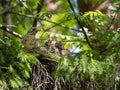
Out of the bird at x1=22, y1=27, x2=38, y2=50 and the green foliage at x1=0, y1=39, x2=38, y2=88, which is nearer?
the green foliage at x1=0, y1=39, x2=38, y2=88

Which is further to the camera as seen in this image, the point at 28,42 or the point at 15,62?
the point at 28,42

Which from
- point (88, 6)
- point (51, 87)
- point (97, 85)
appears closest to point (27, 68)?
point (51, 87)

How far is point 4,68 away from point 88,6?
2.57m

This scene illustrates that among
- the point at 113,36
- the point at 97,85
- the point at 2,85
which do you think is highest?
the point at 113,36

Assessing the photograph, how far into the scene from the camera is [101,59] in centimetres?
218

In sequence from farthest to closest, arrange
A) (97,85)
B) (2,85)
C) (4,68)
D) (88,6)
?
(88,6), (97,85), (4,68), (2,85)

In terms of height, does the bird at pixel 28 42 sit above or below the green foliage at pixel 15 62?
above

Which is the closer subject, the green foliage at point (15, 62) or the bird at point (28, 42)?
the green foliage at point (15, 62)

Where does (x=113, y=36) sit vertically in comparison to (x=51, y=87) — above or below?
above

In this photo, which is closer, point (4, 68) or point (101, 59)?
point (4, 68)

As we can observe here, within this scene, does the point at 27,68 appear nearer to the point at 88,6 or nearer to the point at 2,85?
the point at 2,85

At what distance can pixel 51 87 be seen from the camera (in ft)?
6.88

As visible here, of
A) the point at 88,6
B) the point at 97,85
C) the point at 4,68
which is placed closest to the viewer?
the point at 4,68

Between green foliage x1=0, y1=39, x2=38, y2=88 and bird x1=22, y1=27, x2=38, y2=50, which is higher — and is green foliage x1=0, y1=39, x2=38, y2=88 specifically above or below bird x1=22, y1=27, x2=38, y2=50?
below
